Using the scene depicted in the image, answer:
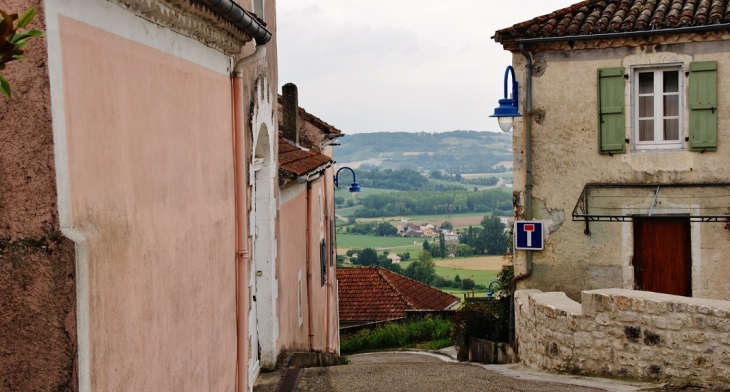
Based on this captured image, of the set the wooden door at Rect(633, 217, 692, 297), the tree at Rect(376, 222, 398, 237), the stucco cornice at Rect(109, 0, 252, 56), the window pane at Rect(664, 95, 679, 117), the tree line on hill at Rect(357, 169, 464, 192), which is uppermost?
the stucco cornice at Rect(109, 0, 252, 56)

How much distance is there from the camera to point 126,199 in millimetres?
4945

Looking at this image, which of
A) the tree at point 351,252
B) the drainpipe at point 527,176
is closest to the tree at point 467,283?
the tree at point 351,252

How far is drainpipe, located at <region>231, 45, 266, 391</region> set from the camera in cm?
831

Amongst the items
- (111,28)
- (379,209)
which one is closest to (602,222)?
(111,28)

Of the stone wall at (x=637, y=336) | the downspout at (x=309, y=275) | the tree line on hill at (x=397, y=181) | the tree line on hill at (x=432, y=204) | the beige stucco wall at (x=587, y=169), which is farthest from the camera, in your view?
the tree line on hill at (x=397, y=181)

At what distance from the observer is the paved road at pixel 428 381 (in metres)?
9.99

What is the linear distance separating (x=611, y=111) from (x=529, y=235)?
219cm

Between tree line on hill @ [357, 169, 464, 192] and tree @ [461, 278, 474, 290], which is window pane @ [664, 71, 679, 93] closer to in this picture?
tree @ [461, 278, 474, 290]

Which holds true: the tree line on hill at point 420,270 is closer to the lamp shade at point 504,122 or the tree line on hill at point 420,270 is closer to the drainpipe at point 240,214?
the lamp shade at point 504,122

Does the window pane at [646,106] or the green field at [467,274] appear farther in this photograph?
the green field at [467,274]

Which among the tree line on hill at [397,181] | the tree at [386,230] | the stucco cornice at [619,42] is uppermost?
the stucco cornice at [619,42]

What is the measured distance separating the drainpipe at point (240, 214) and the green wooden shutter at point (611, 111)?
22.9 ft

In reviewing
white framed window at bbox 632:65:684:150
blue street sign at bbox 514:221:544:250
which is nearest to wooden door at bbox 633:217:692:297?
white framed window at bbox 632:65:684:150

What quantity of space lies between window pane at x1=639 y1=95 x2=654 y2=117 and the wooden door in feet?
5.09
